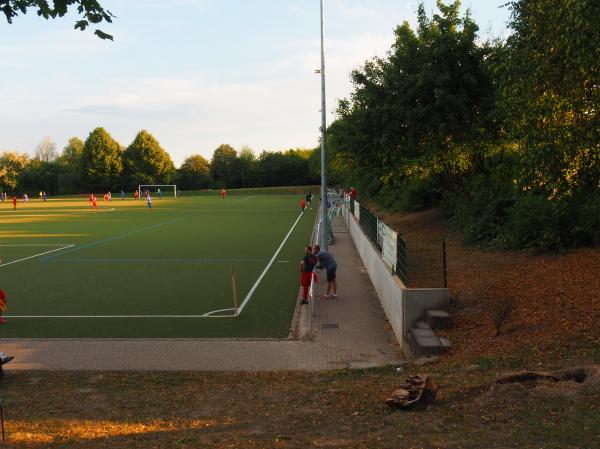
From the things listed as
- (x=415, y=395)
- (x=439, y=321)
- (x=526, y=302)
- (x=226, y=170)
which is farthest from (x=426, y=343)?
(x=226, y=170)

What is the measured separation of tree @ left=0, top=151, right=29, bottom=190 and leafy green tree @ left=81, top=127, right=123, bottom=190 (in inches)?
557

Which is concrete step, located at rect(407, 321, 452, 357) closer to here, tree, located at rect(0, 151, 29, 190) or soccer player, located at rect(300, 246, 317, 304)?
soccer player, located at rect(300, 246, 317, 304)

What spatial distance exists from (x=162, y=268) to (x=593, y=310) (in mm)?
14711

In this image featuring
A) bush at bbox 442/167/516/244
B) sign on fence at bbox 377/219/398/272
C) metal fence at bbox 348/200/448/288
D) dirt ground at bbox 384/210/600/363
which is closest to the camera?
dirt ground at bbox 384/210/600/363

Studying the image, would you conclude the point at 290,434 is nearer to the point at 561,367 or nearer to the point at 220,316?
the point at 561,367

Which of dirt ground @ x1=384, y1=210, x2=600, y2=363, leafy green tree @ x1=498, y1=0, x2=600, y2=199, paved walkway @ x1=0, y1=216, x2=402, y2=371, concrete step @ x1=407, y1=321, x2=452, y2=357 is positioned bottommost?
paved walkway @ x1=0, y1=216, x2=402, y2=371

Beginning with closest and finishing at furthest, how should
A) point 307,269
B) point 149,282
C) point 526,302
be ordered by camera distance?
point 526,302
point 307,269
point 149,282

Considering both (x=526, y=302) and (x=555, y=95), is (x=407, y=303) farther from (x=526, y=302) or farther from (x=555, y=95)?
(x=555, y=95)

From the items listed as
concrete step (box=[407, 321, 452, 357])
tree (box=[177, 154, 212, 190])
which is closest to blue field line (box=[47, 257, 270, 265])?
concrete step (box=[407, 321, 452, 357])

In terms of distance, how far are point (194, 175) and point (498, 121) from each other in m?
114

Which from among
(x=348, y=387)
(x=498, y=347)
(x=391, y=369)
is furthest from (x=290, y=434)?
(x=498, y=347)

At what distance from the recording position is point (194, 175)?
131 m

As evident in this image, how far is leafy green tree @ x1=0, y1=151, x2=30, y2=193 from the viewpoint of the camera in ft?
383

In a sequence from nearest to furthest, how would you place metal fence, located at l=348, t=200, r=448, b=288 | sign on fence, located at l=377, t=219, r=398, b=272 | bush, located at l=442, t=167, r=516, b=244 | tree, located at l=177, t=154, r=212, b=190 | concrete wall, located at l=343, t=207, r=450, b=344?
concrete wall, located at l=343, t=207, r=450, b=344 < metal fence, located at l=348, t=200, r=448, b=288 < sign on fence, located at l=377, t=219, r=398, b=272 < bush, located at l=442, t=167, r=516, b=244 < tree, located at l=177, t=154, r=212, b=190
